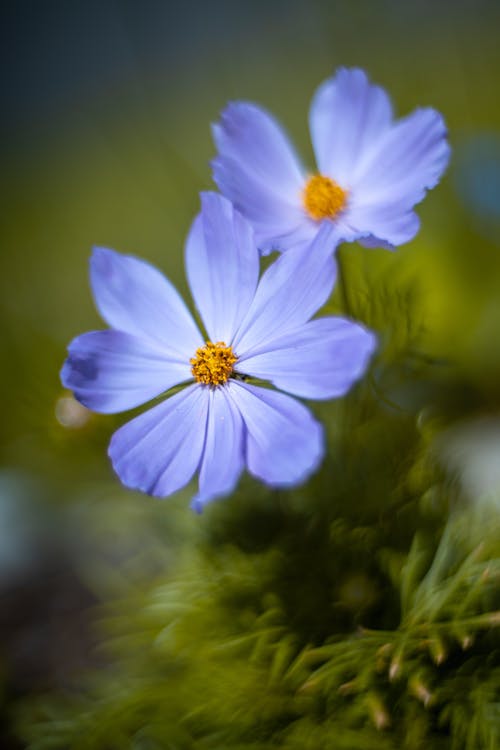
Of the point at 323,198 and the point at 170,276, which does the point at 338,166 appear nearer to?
the point at 323,198

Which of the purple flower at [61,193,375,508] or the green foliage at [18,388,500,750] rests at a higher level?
the purple flower at [61,193,375,508]

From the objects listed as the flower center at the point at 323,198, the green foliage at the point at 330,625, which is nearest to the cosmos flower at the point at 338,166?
the flower center at the point at 323,198

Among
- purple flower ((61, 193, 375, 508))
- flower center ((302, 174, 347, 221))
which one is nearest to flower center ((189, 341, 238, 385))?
purple flower ((61, 193, 375, 508))

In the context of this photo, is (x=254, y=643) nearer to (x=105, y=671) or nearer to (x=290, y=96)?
(x=105, y=671)

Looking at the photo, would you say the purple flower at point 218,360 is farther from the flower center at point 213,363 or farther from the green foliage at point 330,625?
the green foliage at point 330,625

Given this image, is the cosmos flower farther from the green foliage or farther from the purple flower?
the green foliage

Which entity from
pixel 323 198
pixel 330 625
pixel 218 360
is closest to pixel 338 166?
pixel 323 198
